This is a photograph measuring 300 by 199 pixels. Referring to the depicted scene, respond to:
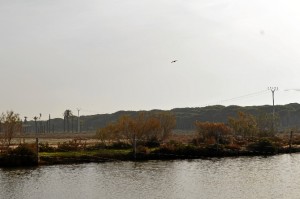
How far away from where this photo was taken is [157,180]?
108 feet

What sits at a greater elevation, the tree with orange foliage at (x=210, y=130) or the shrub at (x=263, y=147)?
the tree with orange foliage at (x=210, y=130)

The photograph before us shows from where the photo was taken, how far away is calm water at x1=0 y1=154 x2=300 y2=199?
27484 mm

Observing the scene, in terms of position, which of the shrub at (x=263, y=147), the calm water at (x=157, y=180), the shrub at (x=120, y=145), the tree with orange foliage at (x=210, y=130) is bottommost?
the calm water at (x=157, y=180)

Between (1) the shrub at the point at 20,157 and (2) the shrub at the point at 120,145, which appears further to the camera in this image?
(2) the shrub at the point at 120,145

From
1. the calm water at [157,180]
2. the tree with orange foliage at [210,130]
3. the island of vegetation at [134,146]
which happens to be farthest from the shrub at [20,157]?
the tree with orange foliage at [210,130]

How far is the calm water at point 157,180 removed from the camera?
27.5 metres

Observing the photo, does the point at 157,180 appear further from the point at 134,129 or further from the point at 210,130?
the point at 210,130

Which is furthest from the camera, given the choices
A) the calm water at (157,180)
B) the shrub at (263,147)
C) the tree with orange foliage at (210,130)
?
the tree with orange foliage at (210,130)

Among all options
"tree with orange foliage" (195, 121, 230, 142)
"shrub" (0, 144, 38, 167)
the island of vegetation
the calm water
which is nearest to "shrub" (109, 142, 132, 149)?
the island of vegetation

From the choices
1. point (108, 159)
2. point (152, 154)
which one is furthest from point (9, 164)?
point (152, 154)

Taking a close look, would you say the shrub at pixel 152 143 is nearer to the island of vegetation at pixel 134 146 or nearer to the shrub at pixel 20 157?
the island of vegetation at pixel 134 146

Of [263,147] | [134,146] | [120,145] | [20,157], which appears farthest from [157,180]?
[263,147]

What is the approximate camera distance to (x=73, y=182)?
32.4m

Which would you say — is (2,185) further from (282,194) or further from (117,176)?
(282,194)
